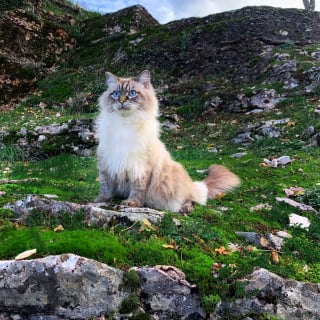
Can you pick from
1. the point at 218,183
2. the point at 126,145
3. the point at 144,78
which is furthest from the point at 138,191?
the point at 218,183

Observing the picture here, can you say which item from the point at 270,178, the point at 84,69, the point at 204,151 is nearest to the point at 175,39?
the point at 84,69

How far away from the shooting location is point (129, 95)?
20.6 feet

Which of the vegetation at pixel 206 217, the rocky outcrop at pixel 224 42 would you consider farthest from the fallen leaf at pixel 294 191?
the rocky outcrop at pixel 224 42

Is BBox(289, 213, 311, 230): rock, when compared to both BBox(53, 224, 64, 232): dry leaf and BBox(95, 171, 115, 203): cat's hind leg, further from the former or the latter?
BBox(53, 224, 64, 232): dry leaf

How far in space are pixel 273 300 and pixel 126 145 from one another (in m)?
2.94

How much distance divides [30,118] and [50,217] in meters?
12.3

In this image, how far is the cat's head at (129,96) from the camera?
6199 millimetres

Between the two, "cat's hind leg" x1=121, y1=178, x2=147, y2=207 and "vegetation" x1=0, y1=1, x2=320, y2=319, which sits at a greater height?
"cat's hind leg" x1=121, y1=178, x2=147, y2=207

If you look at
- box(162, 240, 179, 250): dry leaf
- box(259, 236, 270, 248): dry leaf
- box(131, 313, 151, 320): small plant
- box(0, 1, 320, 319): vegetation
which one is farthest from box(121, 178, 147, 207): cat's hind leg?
box(131, 313, 151, 320): small plant

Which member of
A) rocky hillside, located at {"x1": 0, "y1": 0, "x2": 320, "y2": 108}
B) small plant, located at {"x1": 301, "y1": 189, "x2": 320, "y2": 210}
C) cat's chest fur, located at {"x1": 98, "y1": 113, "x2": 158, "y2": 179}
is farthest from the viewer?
rocky hillside, located at {"x1": 0, "y1": 0, "x2": 320, "y2": 108}

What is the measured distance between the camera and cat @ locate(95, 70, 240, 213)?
6.11 meters

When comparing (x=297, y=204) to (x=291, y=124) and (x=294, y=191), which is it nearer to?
(x=294, y=191)

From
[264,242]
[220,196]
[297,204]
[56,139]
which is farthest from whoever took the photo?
[56,139]

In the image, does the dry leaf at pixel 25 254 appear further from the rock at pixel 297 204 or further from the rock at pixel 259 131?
the rock at pixel 259 131
